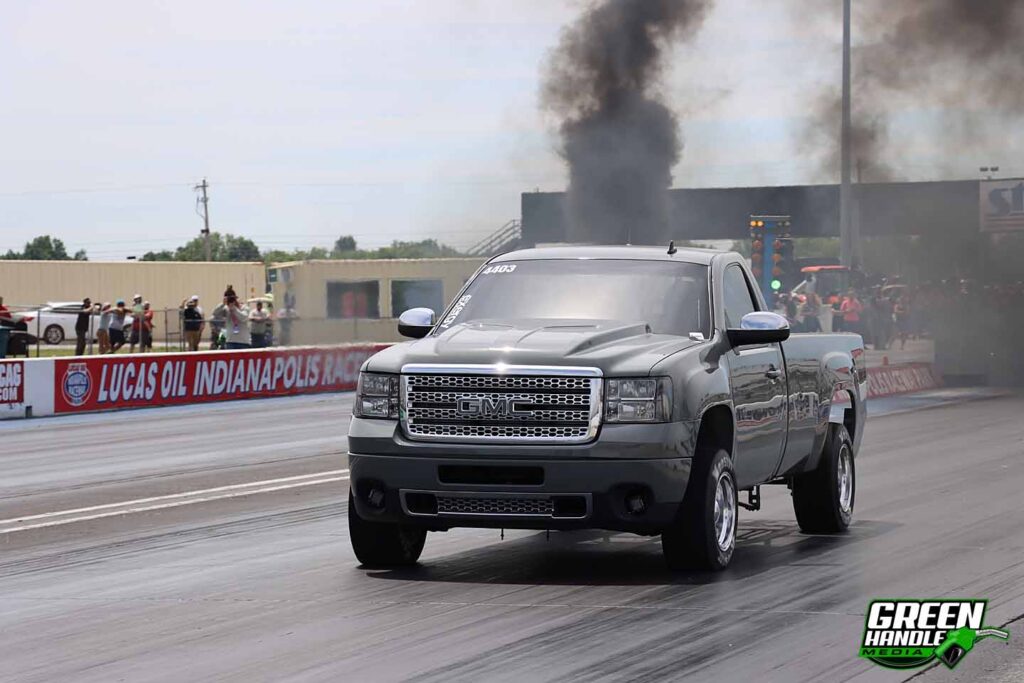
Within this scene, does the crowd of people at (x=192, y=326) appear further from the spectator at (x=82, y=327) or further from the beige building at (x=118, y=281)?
the beige building at (x=118, y=281)

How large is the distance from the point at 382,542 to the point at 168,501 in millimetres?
4753

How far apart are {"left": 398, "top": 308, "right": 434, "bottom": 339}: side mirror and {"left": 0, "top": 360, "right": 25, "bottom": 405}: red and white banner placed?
17.1m

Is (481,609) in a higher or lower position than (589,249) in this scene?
lower

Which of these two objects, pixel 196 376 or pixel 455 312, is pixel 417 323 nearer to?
pixel 455 312

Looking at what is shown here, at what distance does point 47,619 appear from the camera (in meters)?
8.32

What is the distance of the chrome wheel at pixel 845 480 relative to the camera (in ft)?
37.8

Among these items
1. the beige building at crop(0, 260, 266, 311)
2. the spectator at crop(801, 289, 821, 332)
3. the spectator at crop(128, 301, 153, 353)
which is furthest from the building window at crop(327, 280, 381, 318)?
the beige building at crop(0, 260, 266, 311)

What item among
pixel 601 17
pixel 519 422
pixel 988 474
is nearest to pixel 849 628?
pixel 519 422

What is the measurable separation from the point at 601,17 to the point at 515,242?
7190mm

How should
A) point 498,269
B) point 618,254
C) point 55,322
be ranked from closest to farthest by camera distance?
point 618,254 < point 498,269 < point 55,322

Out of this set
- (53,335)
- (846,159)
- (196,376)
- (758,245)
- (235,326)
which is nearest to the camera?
(196,376)

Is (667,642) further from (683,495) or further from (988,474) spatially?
(988,474)

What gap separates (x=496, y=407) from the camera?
8.94 meters

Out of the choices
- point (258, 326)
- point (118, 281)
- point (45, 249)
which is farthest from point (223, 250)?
point (258, 326)
